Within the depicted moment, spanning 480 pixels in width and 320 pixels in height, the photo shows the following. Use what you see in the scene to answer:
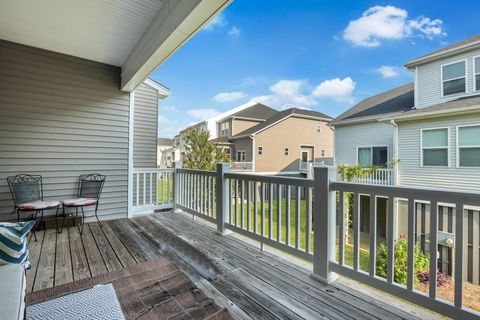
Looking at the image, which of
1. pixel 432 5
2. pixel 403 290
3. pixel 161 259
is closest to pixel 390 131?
pixel 432 5

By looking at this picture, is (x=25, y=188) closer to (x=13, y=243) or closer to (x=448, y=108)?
(x=13, y=243)

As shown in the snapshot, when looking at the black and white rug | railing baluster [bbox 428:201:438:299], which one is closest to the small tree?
the black and white rug

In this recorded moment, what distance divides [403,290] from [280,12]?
410 inches

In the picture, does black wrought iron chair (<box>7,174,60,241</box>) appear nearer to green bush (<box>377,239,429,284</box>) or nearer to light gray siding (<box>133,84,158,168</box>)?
light gray siding (<box>133,84,158,168</box>)

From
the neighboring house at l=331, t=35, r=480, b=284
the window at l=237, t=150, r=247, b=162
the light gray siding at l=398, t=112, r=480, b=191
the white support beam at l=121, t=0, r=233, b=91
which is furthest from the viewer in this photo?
the window at l=237, t=150, r=247, b=162

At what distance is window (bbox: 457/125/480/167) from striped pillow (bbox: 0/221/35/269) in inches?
335

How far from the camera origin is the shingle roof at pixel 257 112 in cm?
1705

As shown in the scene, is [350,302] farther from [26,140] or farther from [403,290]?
[26,140]

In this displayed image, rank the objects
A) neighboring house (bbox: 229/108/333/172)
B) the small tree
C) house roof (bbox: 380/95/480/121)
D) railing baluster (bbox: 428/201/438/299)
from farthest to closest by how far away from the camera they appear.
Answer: neighboring house (bbox: 229/108/333/172), the small tree, house roof (bbox: 380/95/480/121), railing baluster (bbox: 428/201/438/299)

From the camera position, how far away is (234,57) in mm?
14812

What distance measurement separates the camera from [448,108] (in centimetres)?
609

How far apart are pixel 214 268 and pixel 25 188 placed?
10.2ft

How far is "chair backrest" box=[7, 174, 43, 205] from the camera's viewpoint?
128 inches

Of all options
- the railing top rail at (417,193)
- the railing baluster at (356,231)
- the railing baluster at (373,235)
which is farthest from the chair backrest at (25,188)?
the railing baluster at (373,235)
